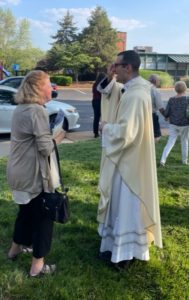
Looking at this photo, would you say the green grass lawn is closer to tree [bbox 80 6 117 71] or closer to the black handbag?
the black handbag

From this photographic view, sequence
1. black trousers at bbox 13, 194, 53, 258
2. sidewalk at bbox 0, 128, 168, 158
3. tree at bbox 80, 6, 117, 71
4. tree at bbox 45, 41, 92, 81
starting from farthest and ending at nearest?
tree at bbox 80, 6, 117, 71 < tree at bbox 45, 41, 92, 81 < sidewalk at bbox 0, 128, 168, 158 < black trousers at bbox 13, 194, 53, 258

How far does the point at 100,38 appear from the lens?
5369 centimetres

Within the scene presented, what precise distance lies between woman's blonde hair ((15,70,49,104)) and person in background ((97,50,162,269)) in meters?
0.67

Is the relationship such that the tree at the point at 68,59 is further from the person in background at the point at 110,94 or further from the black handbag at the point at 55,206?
the black handbag at the point at 55,206

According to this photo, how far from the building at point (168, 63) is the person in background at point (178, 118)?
2189 inches

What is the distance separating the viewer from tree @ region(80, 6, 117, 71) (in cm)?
5306

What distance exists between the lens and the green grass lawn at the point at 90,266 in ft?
11.8

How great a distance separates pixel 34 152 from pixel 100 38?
52210mm

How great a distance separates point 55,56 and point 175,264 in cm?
4872

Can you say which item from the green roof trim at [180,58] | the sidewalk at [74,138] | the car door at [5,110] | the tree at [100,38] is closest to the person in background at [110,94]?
the sidewalk at [74,138]

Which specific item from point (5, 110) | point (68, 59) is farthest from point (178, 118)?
point (68, 59)

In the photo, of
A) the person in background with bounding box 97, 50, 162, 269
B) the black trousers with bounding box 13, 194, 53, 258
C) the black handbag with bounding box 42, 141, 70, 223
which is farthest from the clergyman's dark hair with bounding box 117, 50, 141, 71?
the black trousers with bounding box 13, 194, 53, 258

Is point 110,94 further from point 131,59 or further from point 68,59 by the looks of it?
point 68,59

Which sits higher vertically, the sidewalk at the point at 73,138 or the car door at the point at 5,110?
the car door at the point at 5,110
